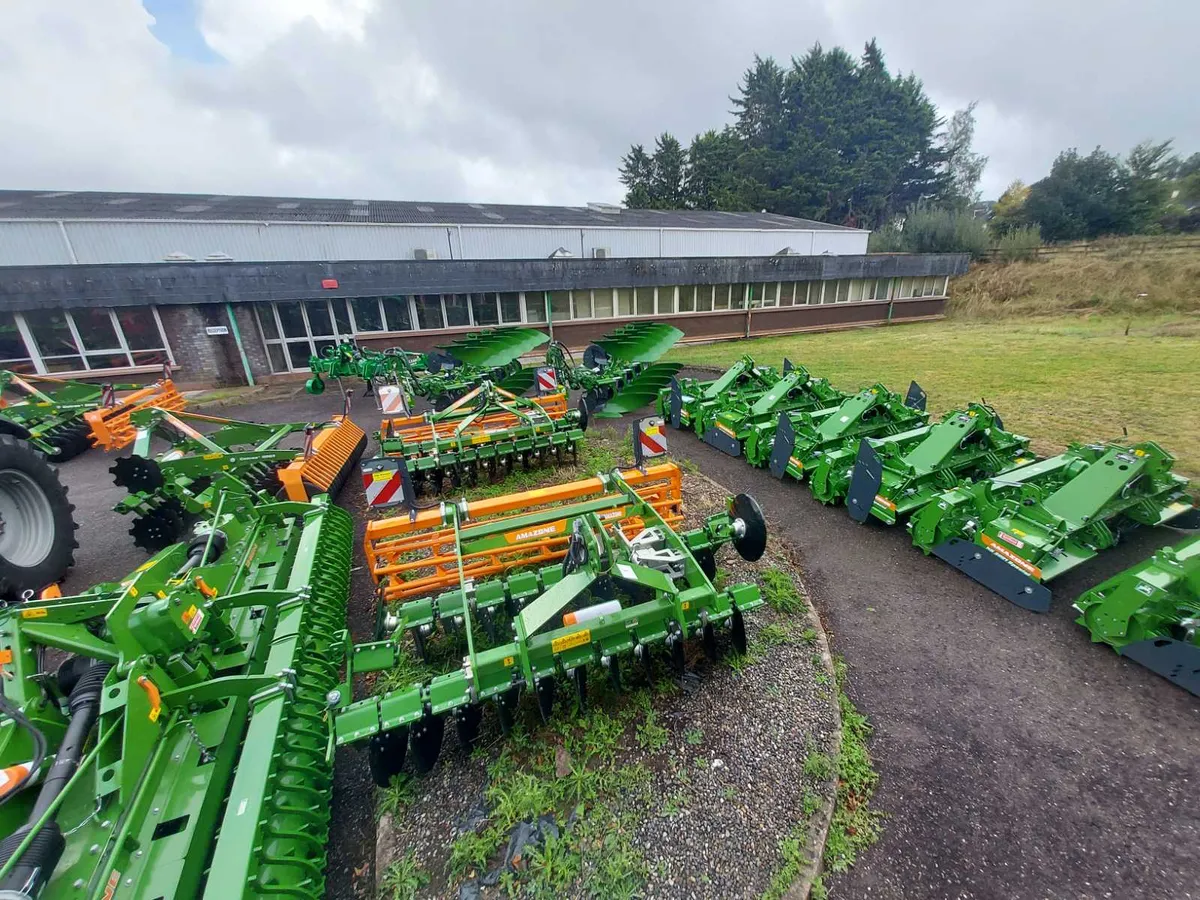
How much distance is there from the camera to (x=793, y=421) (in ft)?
22.9

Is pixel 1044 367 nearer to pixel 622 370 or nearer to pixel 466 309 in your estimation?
pixel 622 370

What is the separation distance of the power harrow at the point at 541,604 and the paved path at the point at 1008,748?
124cm

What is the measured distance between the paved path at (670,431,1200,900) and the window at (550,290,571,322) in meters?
14.4

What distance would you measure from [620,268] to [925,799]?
16.7 metres

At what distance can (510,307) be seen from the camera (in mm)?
16609

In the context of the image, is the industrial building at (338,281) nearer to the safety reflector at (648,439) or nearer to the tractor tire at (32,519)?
the tractor tire at (32,519)

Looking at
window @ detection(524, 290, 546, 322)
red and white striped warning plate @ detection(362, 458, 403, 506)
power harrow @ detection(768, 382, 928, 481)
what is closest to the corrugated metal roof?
window @ detection(524, 290, 546, 322)

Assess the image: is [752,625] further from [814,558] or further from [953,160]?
[953,160]

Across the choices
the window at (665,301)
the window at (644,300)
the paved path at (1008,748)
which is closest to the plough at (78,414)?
the paved path at (1008,748)

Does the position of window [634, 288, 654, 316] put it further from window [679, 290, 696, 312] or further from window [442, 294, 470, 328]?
window [442, 294, 470, 328]

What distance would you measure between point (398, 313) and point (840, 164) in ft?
142

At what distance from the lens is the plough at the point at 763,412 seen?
734cm

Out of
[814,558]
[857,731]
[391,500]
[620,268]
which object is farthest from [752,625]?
[620,268]

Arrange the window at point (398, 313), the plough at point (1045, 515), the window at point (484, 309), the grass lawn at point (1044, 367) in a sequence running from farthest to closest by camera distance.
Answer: the window at point (484, 309) → the window at point (398, 313) → the grass lawn at point (1044, 367) → the plough at point (1045, 515)
